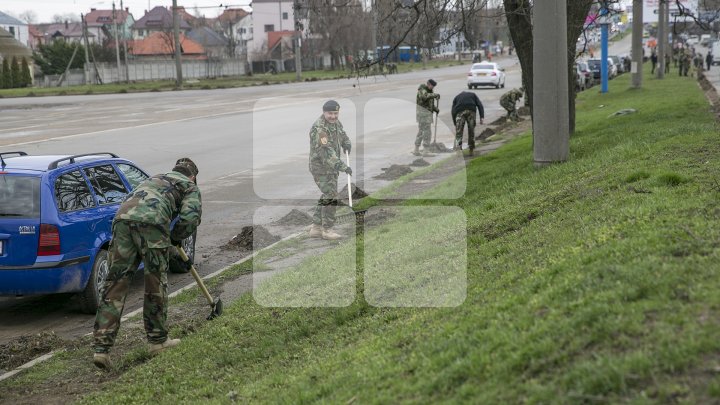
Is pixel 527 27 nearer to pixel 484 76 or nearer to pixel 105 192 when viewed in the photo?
pixel 105 192

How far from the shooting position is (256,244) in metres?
12.5

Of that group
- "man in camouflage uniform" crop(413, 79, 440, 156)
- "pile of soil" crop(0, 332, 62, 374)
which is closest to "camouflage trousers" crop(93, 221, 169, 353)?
"pile of soil" crop(0, 332, 62, 374)

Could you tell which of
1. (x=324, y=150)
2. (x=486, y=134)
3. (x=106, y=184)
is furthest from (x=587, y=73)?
(x=106, y=184)

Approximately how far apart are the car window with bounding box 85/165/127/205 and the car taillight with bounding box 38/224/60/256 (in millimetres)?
905

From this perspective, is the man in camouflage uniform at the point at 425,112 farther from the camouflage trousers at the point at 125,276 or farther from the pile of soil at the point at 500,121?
the camouflage trousers at the point at 125,276

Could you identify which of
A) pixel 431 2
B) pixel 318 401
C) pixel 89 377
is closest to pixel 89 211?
pixel 89 377

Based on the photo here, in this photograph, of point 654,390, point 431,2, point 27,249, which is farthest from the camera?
point 431,2

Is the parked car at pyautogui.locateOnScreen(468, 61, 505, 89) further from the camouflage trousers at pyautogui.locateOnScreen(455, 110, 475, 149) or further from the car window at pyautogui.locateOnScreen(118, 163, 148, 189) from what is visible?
the car window at pyautogui.locateOnScreen(118, 163, 148, 189)

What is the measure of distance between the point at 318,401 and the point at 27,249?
15.6ft

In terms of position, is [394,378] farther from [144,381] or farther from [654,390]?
[144,381]

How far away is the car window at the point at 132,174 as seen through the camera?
35.3 feet

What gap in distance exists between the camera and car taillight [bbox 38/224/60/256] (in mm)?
8859

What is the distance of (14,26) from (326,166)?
125693mm

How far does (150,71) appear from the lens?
83312 millimetres
